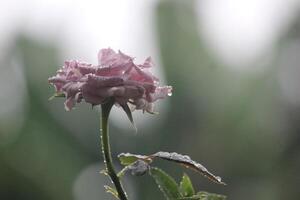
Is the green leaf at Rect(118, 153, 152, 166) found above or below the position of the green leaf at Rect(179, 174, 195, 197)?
above

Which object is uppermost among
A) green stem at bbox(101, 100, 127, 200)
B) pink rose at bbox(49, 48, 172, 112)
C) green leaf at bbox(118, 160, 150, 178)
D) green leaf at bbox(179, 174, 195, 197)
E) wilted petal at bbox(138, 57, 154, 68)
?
wilted petal at bbox(138, 57, 154, 68)

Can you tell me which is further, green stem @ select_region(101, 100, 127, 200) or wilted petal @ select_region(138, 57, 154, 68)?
wilted petal @ select_region(138, 57, 154, 68)

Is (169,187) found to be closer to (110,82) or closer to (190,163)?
(190,163)

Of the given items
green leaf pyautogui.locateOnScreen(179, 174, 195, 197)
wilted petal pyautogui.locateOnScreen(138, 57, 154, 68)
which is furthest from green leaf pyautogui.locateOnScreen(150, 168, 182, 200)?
wilted petal pyautogui.locateOnScreen(138, 57, 154, 68)

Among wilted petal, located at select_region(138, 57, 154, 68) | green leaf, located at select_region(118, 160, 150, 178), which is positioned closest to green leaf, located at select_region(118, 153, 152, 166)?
green leaf, located at select_region(118, 160, 150, 178)

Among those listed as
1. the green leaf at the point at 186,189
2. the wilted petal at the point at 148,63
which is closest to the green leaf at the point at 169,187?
the green leaf at the point at 186,189

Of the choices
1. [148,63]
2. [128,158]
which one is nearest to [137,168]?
[128,158]

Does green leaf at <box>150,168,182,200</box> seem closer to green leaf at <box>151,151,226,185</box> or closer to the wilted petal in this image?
green leaf at <box>151,151,226,185</box>
